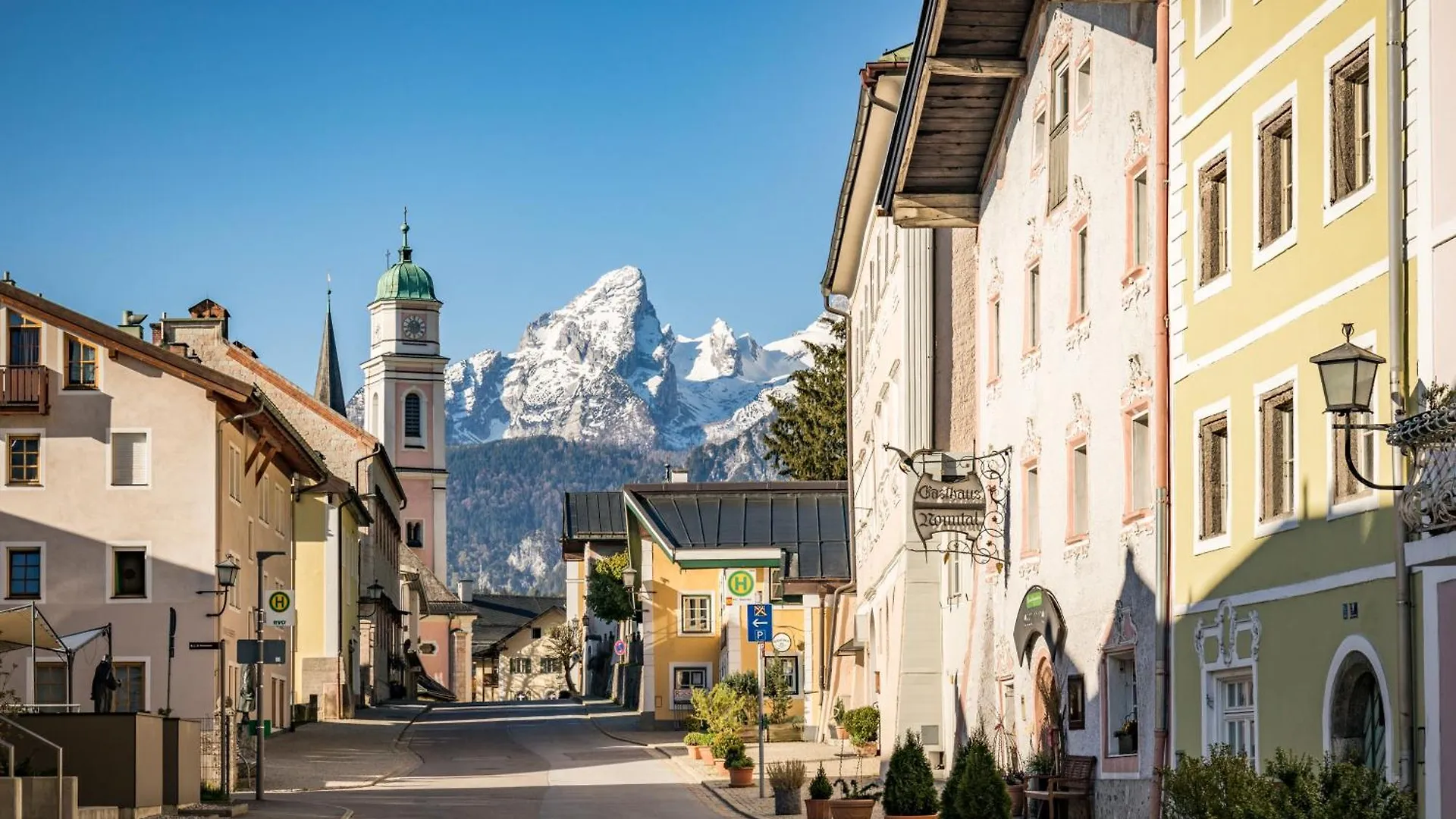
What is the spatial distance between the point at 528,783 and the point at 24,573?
13.0 meters

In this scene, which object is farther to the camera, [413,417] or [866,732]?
[413,417]

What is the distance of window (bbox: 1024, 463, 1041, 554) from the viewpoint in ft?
89.4

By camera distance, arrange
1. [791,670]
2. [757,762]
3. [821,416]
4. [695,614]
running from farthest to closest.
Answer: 1. [821,416]
2. [695,614]
3. [791,670]
4. [757,762]

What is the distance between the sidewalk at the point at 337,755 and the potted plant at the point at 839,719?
8.51m

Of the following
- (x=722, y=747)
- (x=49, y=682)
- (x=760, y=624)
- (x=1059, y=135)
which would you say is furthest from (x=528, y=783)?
(x=1059, y=135)

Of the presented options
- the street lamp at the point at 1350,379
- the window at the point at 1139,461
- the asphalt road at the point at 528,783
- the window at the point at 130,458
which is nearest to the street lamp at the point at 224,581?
the window at the point at 130,458

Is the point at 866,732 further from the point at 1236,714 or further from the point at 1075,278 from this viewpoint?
Answer: the point at 1236,714

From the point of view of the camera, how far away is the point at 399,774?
3997cm

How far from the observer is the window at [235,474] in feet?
147

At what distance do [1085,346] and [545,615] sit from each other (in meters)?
136

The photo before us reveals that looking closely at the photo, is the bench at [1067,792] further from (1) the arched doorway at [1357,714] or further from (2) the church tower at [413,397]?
(2) the church tower at [413,397]

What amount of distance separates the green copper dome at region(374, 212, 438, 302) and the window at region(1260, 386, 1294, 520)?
124 m

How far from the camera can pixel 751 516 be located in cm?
5712

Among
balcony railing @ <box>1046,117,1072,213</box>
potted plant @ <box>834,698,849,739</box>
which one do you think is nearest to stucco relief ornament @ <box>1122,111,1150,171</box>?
balcony railing @ <box>1046,117,1072,213</box>
